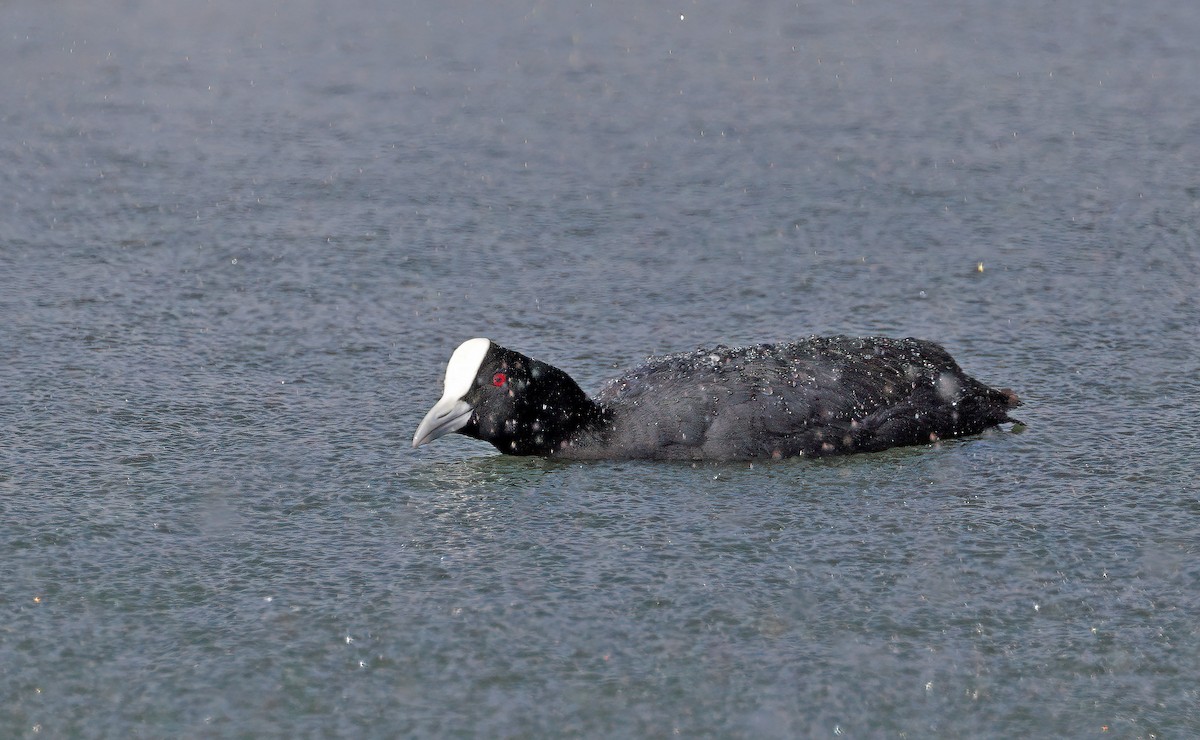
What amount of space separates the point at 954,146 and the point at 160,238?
15.3 ft

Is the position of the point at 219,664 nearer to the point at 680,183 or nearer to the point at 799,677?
the point at 799,677

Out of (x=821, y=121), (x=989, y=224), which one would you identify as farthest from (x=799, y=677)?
(x=821, y=121)

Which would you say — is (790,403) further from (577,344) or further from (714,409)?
(577,344)

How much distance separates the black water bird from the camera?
6.05 meters

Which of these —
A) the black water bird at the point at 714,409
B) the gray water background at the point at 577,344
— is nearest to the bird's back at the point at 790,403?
the black water bird at the point at 714,409

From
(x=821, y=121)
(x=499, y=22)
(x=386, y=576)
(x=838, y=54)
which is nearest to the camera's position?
(x=386, y=576)

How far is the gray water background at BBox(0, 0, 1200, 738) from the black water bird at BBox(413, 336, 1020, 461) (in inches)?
4.6

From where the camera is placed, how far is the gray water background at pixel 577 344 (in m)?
4.54

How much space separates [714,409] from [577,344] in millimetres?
1442

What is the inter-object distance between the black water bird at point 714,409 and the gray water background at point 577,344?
0.12 metres

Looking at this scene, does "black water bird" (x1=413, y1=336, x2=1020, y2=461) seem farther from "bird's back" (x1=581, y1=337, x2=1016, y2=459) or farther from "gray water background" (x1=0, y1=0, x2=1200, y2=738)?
"gray water background" (x1=0, y1=0, x2=1200, y2=738)

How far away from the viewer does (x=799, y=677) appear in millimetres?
4469

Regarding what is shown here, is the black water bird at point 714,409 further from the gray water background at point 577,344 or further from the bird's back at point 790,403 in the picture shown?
the gray water background at point 577,344

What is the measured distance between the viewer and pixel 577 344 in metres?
7.41
